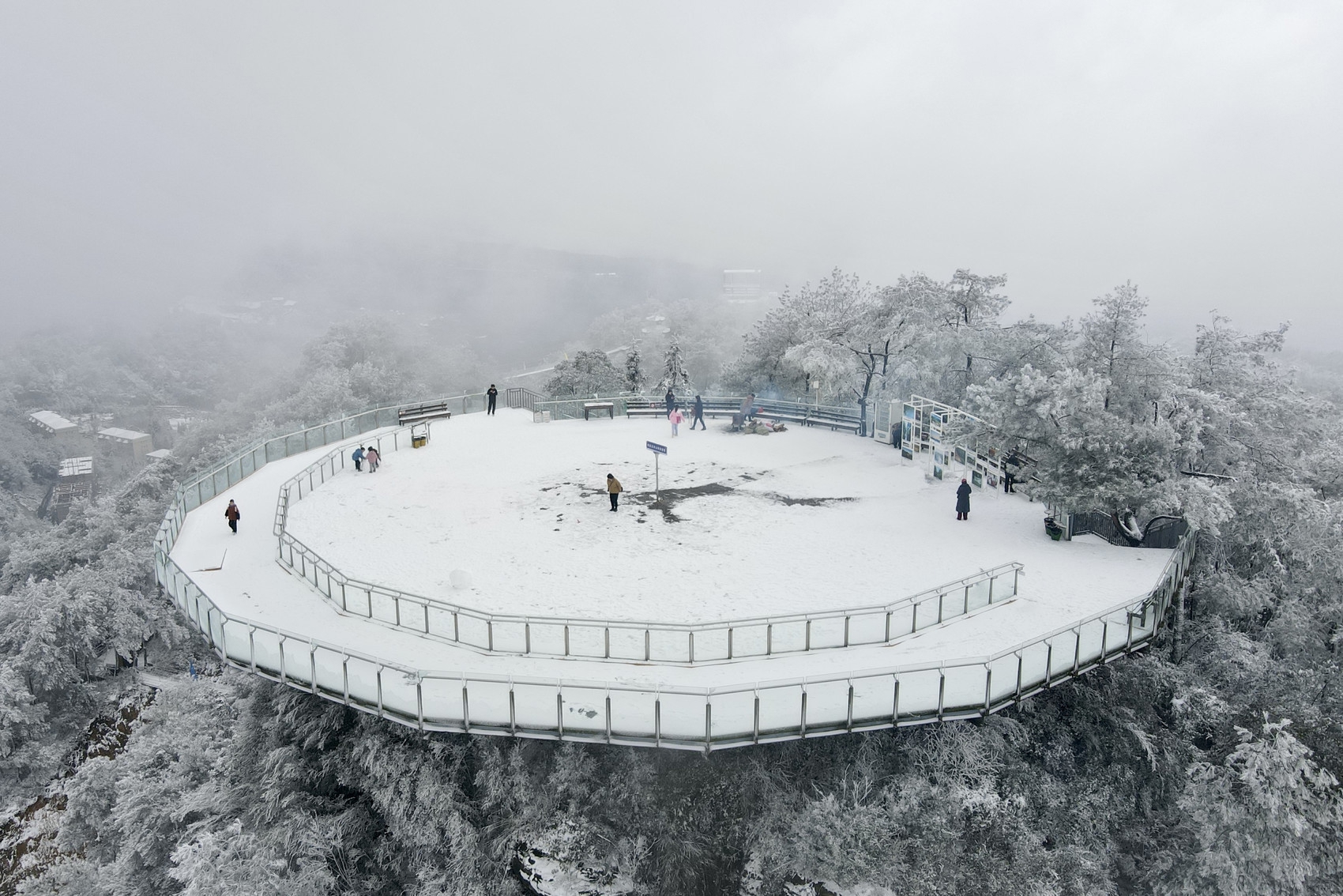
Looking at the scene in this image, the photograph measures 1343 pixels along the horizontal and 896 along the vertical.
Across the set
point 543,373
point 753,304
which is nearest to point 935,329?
point 543,373

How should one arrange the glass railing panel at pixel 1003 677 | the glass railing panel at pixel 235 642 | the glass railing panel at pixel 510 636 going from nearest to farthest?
1. the glass railing panel at pixel 1003 677
2. the glass railing panel at pixel 510 636
3. the glass railing panel at pixel 235 642

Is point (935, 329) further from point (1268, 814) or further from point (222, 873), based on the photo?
point (222, 873)

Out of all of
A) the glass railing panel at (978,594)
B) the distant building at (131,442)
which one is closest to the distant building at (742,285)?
the distant building at (131,442)

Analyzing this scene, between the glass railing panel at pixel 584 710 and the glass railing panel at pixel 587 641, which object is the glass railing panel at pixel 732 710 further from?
the glass railing panel at pixel 587 641

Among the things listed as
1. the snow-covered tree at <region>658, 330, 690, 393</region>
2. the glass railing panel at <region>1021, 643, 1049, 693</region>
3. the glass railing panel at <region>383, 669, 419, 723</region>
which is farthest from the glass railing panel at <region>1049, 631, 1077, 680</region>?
the snow-covered tree at <region>658, 330, 690, 393</region>

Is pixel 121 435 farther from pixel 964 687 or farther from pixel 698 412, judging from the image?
pixel 964 687

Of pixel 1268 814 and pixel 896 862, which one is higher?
pixel 1268 814
